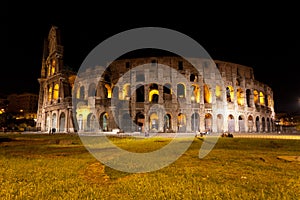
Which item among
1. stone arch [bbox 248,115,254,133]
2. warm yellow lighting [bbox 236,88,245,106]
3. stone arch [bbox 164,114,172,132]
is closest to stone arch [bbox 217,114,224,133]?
warm yellow lighting [bbox 236,88,245,106]

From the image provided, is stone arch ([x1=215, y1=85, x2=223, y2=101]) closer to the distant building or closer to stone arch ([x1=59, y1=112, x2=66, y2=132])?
the distant building

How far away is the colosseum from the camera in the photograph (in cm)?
3384

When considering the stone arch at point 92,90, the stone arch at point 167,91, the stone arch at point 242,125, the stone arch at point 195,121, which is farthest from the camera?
the stone arch at point 242,125

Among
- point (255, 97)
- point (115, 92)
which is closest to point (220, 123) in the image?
point (255, 97)

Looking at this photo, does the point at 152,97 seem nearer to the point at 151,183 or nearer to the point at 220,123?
the point at 220,123

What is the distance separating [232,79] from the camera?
1496 inches

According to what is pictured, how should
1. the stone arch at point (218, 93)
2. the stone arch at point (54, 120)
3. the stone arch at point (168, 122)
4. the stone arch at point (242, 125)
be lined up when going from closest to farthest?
the stone arch at point (168, 122), the stone arch at point (218, 93), the stone arch at point (242, 125), the stone arch at point (54, 120)

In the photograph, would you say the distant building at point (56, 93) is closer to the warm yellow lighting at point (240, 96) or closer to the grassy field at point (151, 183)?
the grassy field at point (151, 183)

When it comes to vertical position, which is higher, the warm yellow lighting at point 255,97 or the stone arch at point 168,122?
the warm yellow lighting at point 255,97

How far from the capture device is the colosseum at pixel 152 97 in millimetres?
33844

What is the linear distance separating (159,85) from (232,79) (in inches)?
554

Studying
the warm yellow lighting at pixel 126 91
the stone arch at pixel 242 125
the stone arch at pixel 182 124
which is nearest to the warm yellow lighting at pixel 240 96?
the stone arch at pixel 242 125

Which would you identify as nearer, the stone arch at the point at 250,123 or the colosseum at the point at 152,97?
the colosseum at the point at 152,97

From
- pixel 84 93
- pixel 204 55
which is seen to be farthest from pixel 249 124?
pixel 84 93
